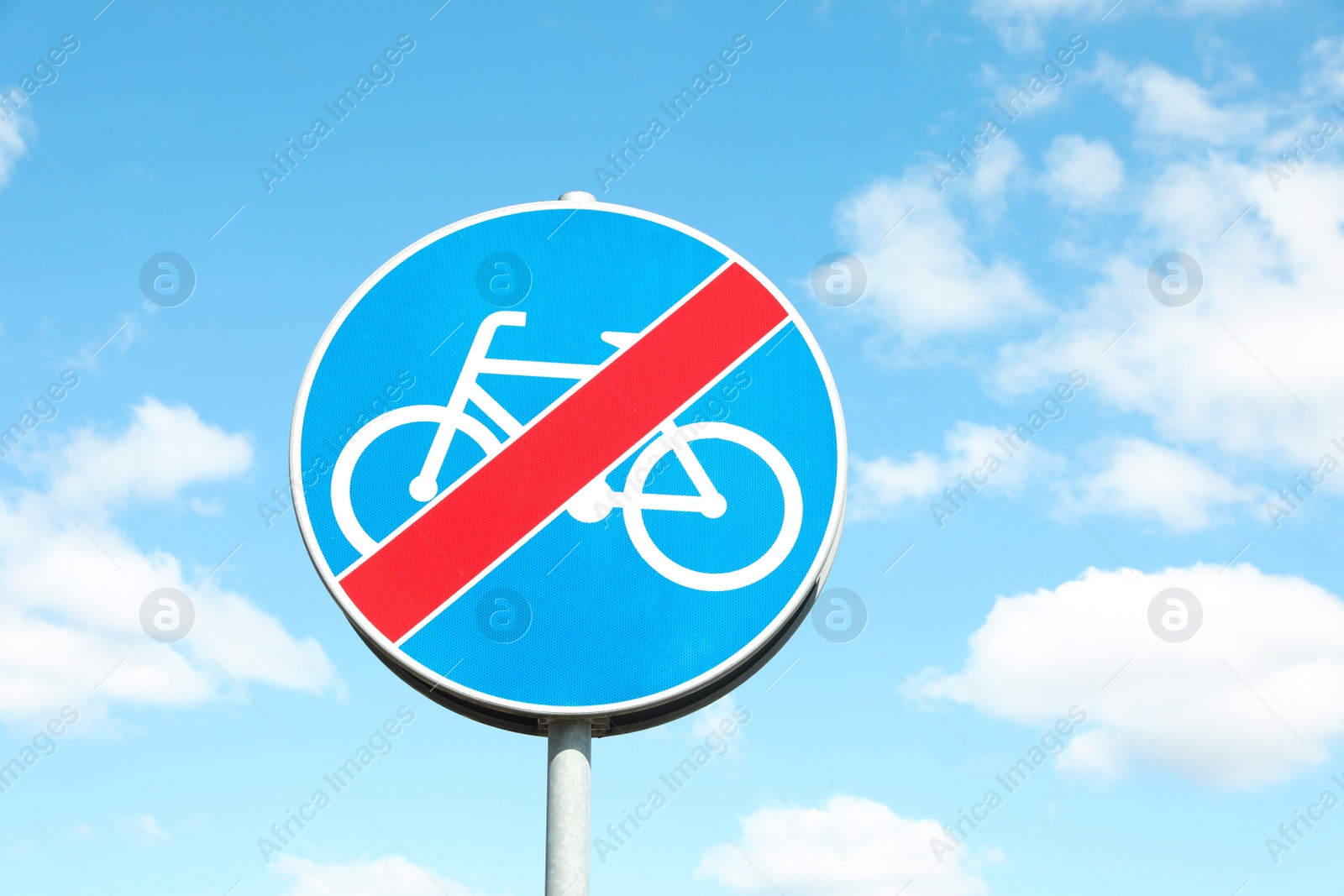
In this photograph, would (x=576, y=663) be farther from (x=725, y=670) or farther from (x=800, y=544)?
(x=800, y=544)

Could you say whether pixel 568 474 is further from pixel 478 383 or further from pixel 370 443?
pixel 370 443

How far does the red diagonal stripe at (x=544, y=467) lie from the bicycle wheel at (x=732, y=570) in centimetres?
9

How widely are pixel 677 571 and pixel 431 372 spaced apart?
3.52ft

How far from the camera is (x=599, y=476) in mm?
3871

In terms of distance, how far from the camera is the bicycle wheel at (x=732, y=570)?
3811 millimetres

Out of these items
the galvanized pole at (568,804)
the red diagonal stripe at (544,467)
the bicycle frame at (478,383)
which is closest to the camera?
the galvanized pole at (568,804)

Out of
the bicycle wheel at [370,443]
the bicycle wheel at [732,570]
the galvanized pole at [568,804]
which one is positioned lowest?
the galvanized pole at [568,804]

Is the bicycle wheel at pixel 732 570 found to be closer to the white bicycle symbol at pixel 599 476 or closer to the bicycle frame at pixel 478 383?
the white bicycle symbol at pixel 599 476

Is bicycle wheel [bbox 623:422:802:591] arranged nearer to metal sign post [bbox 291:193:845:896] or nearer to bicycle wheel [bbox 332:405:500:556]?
metal sign post [bbox 291:193:845:896]

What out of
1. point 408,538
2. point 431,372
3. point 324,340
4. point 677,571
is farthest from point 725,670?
point 324,340

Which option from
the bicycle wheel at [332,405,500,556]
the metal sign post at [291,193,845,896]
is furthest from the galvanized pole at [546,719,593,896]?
the bicycle wheel at [332,405,500,556]

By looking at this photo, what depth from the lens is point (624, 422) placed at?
13.0 ft

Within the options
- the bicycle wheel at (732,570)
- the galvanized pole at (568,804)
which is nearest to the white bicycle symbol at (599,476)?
the bicycle wheel at (732,570)

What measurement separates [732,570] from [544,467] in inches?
27.5
